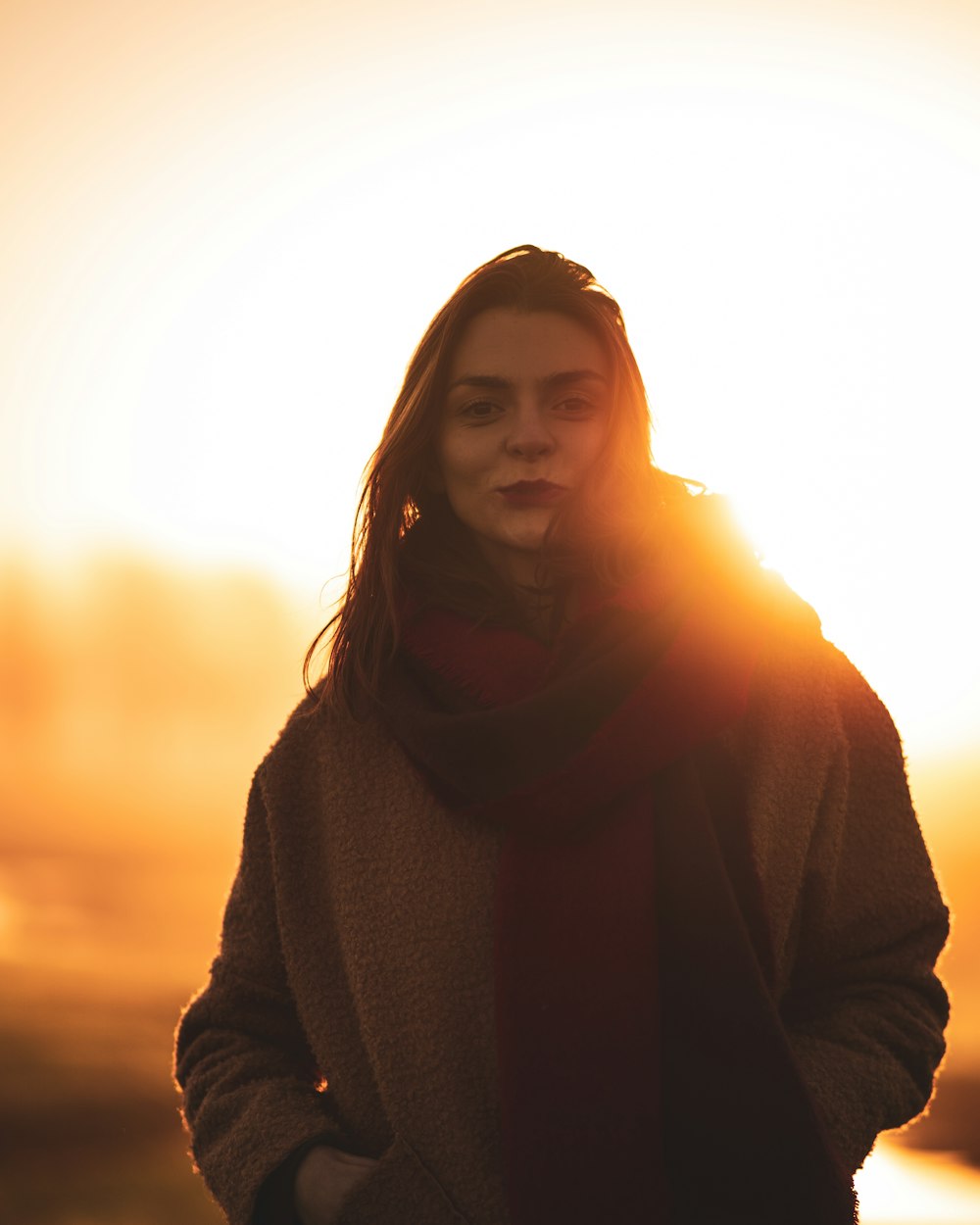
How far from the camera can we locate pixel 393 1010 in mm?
1676

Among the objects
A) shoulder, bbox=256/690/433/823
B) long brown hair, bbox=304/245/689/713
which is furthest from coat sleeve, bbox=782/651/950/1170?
shoulder, bbox=256/690/433/823

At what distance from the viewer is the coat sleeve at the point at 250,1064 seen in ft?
5.62

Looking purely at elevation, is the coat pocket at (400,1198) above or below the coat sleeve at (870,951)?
below

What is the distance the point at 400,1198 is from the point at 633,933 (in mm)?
450

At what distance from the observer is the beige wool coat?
5.29 ft

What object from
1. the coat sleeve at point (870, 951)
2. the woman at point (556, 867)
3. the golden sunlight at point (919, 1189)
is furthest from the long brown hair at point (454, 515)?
the golden sunlight at point (919, 1189)

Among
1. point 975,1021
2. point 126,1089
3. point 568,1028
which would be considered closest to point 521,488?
Result: point 568,1028

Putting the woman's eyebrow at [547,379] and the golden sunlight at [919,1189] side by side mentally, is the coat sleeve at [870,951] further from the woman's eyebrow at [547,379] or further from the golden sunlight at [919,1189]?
the golden sunlight at [919,1189]

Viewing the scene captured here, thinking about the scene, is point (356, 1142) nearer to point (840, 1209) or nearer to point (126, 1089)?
point (840, 1209)

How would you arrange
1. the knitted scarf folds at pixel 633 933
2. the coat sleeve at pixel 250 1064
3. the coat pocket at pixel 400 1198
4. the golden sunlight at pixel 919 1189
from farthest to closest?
the golden sunlight at pixel 919 1189
the coat sleeve at pixel 250 1064
the coat pocket at pixel 400 1198
the knitted scarf folds at pixel 633 933

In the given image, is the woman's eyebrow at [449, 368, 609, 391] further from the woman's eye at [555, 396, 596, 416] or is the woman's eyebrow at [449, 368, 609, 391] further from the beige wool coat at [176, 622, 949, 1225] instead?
the beige wool coat at [176, 622, 949, 1225]

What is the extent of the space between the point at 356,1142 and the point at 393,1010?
0.21m

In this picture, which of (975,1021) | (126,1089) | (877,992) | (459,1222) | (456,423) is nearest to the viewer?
(459,1222)

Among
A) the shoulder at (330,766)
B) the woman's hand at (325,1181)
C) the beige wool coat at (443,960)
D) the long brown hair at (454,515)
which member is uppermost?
the long brown hair at (454,515)
